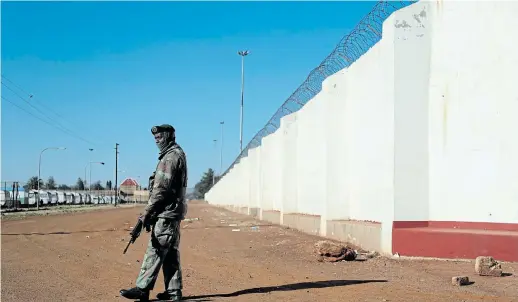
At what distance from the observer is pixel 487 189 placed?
9617mm

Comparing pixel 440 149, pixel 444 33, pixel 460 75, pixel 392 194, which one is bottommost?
pixel 392 194

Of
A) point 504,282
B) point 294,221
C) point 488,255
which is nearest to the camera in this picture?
point 504,282

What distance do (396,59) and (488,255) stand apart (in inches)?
142

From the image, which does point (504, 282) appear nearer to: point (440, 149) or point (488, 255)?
point (488, 255)

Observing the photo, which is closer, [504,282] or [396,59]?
[504,282]

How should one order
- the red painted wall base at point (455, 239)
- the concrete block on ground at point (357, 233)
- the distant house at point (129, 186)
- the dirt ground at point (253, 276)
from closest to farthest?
the dirt ground at point (253, 276), the red painted wall base at point (455, 239), the concrete block on ground at point (357, 233), the distant house at point (129, 186)

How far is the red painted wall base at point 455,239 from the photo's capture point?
347 inches

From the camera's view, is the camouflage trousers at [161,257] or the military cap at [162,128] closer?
the camouflage trousers at [161,257]

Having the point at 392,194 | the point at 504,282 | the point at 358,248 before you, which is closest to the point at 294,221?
the point at 358,248

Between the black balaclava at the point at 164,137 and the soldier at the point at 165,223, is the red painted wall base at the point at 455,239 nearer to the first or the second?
the soldier at the point at 165,223

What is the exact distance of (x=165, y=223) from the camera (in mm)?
6297

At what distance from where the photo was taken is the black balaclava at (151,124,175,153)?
653 centimetres

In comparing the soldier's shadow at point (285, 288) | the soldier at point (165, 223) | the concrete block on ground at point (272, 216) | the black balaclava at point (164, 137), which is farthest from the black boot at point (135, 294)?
the concrete block on ground at point (272, 216)

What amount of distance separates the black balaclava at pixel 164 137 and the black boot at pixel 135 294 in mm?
1555
